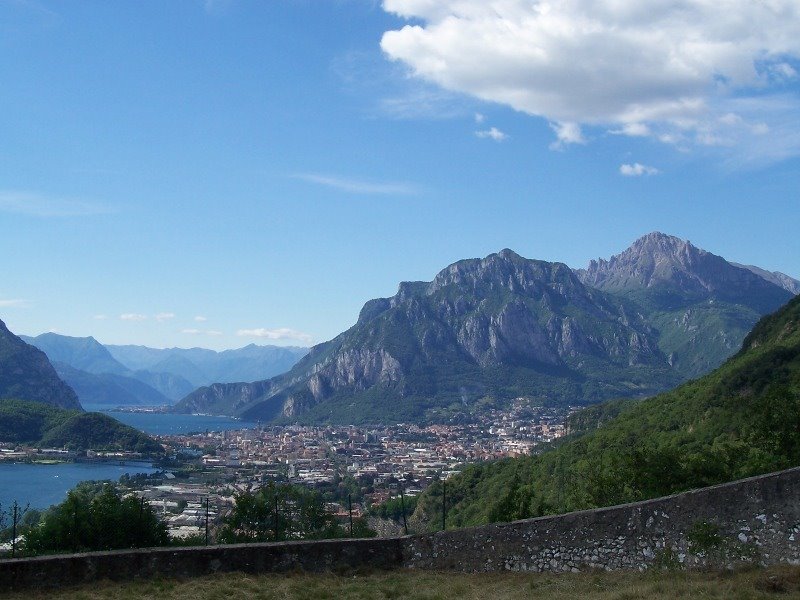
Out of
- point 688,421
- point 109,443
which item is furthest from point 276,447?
point 688,421

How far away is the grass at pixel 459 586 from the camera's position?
10.6 metres

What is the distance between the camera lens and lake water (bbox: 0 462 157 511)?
7606 centimetres

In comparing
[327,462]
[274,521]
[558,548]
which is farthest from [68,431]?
[558,548]

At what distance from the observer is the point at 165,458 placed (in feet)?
412

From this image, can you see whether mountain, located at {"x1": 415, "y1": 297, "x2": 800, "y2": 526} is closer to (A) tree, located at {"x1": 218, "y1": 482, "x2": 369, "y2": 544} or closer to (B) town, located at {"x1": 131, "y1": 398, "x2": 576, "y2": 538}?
(A) tree, located at {"x1": 218, "y1": 482, "x2": 369, "y2": 544}

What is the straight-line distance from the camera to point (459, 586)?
13.1 meters

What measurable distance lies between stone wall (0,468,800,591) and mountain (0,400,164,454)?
12558cm

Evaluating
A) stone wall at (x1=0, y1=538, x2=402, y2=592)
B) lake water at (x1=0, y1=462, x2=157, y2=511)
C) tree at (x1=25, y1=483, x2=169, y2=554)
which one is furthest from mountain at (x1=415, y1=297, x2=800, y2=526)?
lake water at (x1=0, y1=462, x2=157, y2=511)

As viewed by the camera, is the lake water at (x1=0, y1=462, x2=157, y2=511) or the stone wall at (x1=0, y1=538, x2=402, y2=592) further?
the lake water at (x1=0, y1=462, x2=157, y2=511)

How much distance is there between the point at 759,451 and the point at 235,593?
17697 millimetres

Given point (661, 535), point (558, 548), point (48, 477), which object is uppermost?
point (661, 535)

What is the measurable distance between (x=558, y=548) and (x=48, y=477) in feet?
326

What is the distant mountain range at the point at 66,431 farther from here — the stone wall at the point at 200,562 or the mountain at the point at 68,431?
the stone wall at the point at 200,562

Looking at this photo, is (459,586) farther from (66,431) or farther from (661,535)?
(66,431)
